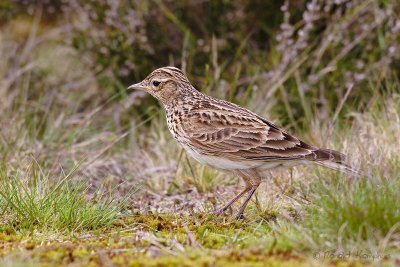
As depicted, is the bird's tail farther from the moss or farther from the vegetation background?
the moss

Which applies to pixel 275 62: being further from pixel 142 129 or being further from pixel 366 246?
pixel 366 246

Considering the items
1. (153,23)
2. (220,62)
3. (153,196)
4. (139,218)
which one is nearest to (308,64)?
(220,62)

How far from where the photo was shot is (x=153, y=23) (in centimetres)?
962

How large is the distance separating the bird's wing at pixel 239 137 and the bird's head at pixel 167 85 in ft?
1.45

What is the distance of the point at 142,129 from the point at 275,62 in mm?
1821

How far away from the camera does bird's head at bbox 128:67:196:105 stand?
6.52m

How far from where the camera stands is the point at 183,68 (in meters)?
8.02

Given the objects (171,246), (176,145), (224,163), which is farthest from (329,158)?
(176,145)

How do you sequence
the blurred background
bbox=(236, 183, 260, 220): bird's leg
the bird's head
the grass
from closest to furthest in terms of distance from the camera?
1. the grass
2. bbox=(236, 183, 260, 220): bird's leg
3. the bird's head
4. the blurred background

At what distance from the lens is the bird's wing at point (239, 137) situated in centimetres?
554

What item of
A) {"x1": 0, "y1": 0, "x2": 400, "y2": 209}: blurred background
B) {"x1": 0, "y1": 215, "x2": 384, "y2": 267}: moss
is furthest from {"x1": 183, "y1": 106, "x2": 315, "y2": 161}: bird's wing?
{"x1": 0, "y1": 0, "x2": 400, "y2": 209}: blurred background

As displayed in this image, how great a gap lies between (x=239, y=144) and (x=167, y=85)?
1166 mm

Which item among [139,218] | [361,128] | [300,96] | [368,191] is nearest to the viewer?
[368,191]

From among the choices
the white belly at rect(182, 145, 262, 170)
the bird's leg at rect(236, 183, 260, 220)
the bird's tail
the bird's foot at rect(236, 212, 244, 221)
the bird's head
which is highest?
the bird's head
